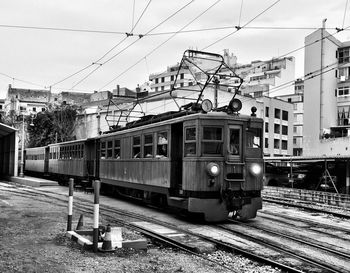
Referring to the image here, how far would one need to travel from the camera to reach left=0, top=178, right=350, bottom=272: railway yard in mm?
6414

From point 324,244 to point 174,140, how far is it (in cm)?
486

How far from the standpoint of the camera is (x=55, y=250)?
7.06 metres

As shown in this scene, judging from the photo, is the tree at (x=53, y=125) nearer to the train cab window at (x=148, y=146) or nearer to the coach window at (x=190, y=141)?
the train cab window at (x=148, y=146)

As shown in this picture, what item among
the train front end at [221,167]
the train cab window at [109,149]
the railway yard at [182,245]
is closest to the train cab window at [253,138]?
the train front end at [221,167]

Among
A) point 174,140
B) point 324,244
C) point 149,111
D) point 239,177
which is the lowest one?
point 324,244

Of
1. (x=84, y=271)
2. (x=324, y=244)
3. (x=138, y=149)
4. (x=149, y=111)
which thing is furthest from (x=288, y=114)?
(x=84, y=271)

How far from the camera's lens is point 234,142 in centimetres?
1119

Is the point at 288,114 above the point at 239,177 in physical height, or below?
above

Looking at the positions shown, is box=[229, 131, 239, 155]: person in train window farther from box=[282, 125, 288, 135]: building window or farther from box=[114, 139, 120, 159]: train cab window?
box=[282, 125, 288, 135]: building window

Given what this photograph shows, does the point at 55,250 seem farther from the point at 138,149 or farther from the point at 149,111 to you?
the point at 149,111

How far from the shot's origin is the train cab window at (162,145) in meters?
12.2

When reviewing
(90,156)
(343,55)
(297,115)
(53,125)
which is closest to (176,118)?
(90,156)

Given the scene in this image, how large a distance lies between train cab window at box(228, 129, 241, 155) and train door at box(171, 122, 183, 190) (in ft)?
4.75

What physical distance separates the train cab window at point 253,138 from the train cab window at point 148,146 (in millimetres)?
3113
